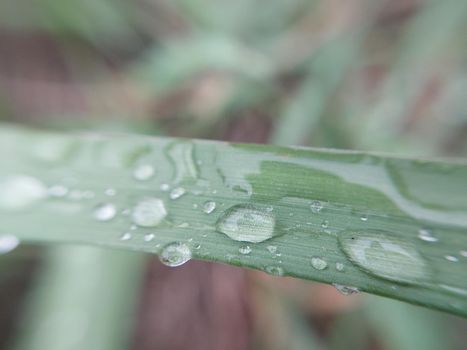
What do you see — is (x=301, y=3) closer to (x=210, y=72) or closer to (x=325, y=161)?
(x=210, y=72)

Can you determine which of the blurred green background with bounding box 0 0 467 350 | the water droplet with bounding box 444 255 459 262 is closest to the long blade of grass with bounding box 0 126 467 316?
the water droplet with bounding box 444 255 459 262

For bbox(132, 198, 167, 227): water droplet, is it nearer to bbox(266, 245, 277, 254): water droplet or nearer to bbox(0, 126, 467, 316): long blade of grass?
bbox(0, 126, 467, 316): long blade of grass

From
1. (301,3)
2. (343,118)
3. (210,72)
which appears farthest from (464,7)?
(210,72)

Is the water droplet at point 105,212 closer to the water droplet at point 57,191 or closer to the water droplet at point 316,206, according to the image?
the water droplet at point 57,191

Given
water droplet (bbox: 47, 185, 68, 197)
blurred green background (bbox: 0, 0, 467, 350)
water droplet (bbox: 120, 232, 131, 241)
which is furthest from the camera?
blurred green background (bbox: 0, 0, 467, 350)

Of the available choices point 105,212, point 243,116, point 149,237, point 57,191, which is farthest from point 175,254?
point 243,116

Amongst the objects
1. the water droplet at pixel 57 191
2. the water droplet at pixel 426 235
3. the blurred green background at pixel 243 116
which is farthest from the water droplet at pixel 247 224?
the blurred green background at pixel 243 116
